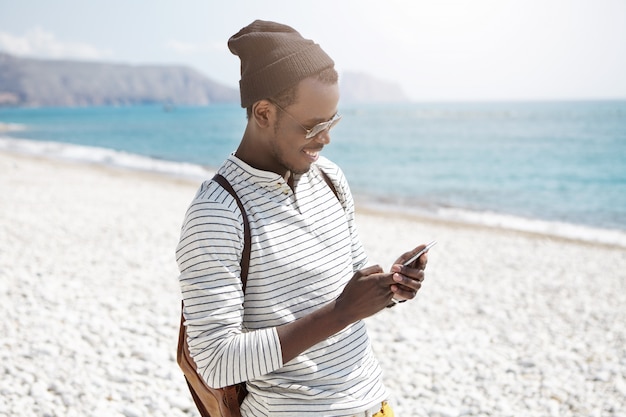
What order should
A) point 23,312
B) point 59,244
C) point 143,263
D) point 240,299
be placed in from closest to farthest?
point 240,299 → point 23,312 → point 143,263 → point 59,244

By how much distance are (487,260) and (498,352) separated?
4688mm

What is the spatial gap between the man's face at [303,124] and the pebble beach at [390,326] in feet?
10.7

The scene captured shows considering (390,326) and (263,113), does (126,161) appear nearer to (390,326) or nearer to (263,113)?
(390,326)

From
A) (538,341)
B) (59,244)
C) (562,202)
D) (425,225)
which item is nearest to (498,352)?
(538,341)

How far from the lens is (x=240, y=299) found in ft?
5.54

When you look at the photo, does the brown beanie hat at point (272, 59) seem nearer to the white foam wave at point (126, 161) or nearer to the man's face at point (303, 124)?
the man's face at point (303, 124)

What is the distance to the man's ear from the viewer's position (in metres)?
1.83

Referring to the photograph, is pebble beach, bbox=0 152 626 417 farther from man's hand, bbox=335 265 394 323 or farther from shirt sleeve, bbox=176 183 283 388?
man's hand, bbox=335 265 394 323

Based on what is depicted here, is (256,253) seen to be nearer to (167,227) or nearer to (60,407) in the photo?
(60,407)

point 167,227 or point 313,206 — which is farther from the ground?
point 313,206

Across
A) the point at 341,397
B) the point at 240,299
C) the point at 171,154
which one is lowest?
the point at 171,154

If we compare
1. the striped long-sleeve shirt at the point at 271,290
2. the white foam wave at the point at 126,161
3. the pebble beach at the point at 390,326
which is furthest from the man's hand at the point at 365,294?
the white foam wave at the point at 126,161

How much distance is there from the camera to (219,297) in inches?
65.2

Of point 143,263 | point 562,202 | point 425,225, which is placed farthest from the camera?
point 562,202
